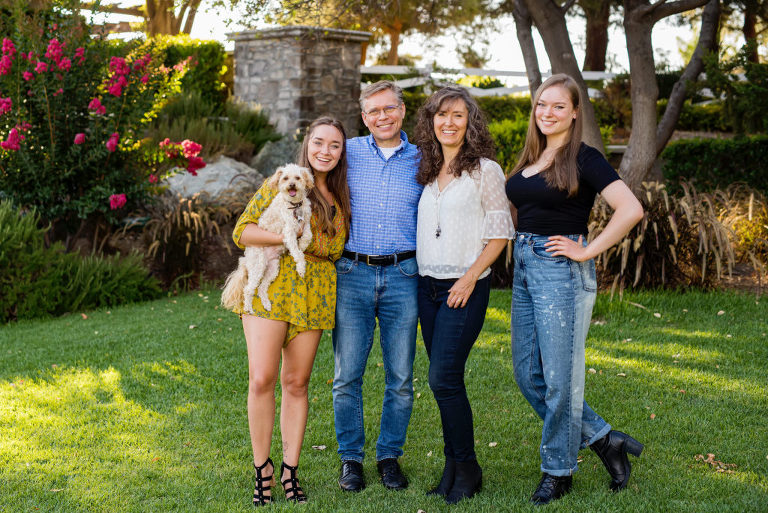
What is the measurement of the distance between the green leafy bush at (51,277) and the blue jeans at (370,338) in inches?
216

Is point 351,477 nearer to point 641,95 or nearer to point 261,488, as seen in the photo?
point 261,488

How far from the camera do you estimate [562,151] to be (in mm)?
3469

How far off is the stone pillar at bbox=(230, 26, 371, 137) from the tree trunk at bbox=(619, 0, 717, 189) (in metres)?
6.02

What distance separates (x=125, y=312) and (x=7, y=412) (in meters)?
3.24

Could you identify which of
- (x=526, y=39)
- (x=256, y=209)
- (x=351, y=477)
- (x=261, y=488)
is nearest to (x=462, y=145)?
(x=256, y=209)

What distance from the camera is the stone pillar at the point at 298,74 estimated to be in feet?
43.8

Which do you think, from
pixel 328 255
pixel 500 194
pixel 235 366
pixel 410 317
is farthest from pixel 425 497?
pixel 235 366

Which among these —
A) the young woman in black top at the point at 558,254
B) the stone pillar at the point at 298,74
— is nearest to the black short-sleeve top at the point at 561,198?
the young woman in black top at the point at 558,254

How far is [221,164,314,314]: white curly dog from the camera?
136 inches

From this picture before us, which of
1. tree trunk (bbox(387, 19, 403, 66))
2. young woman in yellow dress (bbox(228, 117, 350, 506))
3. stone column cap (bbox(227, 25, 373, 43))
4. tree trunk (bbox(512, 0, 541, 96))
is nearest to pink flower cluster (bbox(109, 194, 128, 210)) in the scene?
tree trunk (bbox(512, 0, 541, 96))

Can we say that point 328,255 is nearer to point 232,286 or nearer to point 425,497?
point 232,286

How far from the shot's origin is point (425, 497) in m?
3.74

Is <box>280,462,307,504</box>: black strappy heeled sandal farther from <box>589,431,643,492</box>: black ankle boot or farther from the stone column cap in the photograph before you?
the stone column cap

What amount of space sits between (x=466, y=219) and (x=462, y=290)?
323mm
